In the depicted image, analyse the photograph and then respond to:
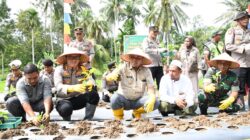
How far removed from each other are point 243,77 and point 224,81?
0.43 meters

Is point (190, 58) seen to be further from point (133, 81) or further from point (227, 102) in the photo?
point (133, 81)

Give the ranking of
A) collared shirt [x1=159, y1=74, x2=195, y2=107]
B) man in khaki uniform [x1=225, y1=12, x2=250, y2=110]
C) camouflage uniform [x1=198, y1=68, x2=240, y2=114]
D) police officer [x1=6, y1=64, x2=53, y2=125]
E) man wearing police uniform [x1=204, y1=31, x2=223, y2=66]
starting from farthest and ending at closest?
man wearing police uniform [x1=204, y1=31, x2=223, y2=66] < man in khaki uniform [x1=225, y1=12, x2=250, y2=110] < camouflage uniform [x1=198, y1=68, x2=240, y2=114] < collared shirt [x1=159, y1=74, x2=195, y2=107] < police officer [x1=6, y1=64, x2=53, y2=125]

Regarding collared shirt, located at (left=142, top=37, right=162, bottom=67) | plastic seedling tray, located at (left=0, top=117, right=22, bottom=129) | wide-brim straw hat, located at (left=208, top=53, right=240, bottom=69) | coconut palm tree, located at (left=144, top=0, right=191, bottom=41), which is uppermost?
coconut palm tree, located at (left=144, top=0, right=191, bottom=41)

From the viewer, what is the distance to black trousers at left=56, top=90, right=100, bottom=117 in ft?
13.4

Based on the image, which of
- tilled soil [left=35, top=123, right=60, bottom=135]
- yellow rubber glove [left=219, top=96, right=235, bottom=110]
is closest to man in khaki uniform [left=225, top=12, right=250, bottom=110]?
yellow rubber glove [left=219, top=96, right=235, bottom=110]

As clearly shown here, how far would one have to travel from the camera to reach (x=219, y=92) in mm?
4625

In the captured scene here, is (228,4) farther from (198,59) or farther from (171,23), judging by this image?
(198,59)

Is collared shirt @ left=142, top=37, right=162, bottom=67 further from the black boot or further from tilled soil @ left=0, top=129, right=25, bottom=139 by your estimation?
tilled soil @ left=0, top=129, right=25, bottom=139

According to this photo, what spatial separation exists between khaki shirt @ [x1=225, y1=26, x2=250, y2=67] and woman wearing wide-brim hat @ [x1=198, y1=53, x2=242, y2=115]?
0.92 feet

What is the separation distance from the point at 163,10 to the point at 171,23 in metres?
1.77

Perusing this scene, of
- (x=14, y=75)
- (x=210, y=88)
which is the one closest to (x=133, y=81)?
(x=210, y=88)

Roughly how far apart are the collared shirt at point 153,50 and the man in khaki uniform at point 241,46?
3.97 feet

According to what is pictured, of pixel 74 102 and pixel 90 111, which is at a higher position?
Result: pixel 74 102

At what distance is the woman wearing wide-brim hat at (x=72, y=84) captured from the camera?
13.5 ft
